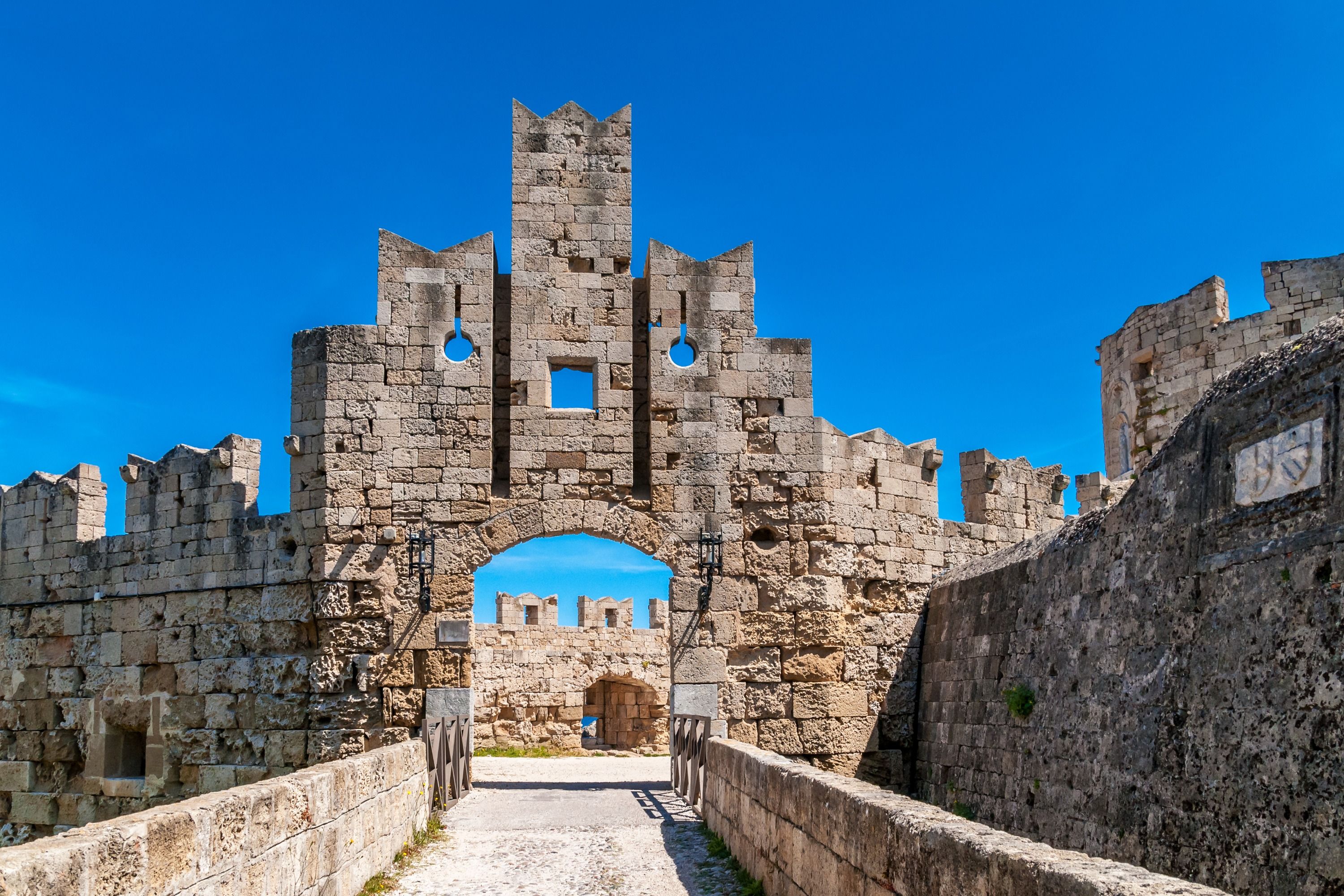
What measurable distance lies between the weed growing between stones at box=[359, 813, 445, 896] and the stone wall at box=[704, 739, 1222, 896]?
2.29 m

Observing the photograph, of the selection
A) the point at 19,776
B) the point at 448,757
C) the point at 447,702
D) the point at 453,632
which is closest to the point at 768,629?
the point at 453,632

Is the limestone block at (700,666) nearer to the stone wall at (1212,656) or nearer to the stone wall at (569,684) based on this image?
the stone wall at (1212,656)

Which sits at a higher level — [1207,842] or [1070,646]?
[1070,646]

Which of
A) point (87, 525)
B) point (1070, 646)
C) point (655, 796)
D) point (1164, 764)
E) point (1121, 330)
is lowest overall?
point (655, 796)

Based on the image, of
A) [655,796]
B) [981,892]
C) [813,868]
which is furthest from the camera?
[655,796]

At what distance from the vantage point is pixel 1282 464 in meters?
6.44

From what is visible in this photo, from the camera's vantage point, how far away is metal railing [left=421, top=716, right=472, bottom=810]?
10.5 meters

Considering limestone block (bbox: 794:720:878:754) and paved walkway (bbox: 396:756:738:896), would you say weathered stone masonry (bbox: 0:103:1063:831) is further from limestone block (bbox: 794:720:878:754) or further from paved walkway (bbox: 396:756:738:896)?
paved walkway (bbox: 396:756:738:896)

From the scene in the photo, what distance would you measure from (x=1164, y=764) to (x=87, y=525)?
12.2m

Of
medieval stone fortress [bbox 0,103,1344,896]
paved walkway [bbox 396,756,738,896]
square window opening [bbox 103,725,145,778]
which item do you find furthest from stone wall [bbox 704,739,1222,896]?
square window opening [bbox 103,725,145,778]

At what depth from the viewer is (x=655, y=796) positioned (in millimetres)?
11812

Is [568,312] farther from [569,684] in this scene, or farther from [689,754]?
[569,684]

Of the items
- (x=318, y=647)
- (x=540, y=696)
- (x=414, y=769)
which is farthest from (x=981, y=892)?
(x=540, y=696)

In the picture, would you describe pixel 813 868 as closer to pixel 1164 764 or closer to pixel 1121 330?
pixel 1164 764
